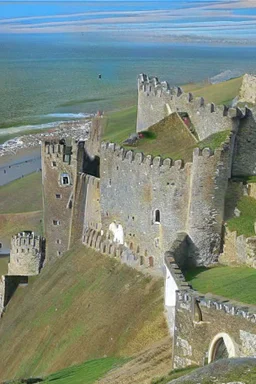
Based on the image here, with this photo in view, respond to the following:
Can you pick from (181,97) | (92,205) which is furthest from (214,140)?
(92,205)

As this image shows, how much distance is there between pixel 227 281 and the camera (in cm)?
2606

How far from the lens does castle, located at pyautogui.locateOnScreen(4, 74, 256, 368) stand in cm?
2386

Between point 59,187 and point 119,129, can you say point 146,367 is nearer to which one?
point 59,187

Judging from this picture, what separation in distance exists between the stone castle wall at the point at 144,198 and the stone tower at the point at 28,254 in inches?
231

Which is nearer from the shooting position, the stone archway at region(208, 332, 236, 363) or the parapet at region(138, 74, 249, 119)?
the stone archway at region(208, 332, 236, 363)

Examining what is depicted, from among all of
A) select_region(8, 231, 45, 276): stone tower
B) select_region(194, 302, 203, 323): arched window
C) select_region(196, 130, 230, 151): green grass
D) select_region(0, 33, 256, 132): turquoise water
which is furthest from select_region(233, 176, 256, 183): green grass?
select_region(0, 33, 256, 132): turquoise water

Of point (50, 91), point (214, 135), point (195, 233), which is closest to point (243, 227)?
point (195, 233)

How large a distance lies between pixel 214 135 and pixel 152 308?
277 inches

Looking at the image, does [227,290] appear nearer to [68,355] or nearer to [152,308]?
[152,308]

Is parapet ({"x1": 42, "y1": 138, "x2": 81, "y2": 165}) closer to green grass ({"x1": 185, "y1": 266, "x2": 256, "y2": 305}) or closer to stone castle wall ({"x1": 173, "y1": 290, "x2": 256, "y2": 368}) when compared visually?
green grass ({"x1": 185, "y1": 266, "x2": 256, "y2": 305})

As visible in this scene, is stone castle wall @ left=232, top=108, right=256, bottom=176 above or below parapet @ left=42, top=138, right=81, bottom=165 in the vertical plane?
above

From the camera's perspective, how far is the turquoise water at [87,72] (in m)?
104

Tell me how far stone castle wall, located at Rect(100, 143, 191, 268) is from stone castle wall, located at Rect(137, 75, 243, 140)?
2925 mm

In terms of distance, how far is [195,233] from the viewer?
2964 cm
